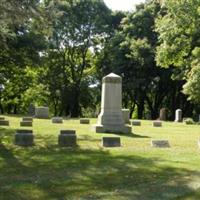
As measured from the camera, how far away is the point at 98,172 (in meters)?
10.3

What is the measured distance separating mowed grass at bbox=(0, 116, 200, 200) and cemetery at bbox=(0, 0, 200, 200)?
2 centimetres

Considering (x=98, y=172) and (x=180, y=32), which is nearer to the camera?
(x=98, y=172)

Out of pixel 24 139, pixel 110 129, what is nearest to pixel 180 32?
pixel 110 129

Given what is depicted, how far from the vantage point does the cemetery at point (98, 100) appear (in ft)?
30.9

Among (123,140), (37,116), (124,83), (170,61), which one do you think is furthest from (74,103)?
(123,140)

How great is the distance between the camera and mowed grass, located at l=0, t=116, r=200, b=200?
8.32 metres

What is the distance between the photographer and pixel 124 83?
47844 millimetres

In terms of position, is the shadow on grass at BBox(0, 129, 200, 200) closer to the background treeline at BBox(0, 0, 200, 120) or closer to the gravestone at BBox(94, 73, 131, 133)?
the gravestone at BBox(94, 73, 131, 133)

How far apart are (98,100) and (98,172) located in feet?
146

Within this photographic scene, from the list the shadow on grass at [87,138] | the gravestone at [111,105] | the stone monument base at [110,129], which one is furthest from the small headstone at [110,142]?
the gravestone at [111,105]

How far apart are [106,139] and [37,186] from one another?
624 centimetres

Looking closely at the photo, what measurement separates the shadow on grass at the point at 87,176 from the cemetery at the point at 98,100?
0.06ft

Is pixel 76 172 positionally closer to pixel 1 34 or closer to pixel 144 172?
pixel 144 172

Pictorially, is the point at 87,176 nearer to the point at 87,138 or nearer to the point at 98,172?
the point at 98,172
